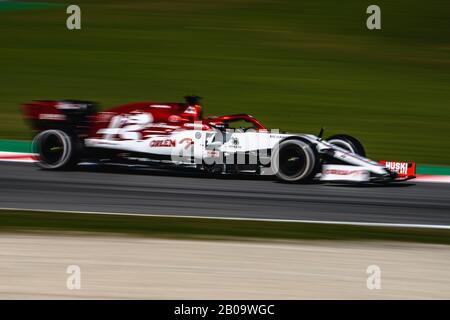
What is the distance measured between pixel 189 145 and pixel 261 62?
1036 cm

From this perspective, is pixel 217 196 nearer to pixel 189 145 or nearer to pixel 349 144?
pixel 189 145

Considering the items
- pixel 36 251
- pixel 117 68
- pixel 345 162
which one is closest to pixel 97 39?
pixel 117 68

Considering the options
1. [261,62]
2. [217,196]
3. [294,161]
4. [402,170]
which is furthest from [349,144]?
[261,62]

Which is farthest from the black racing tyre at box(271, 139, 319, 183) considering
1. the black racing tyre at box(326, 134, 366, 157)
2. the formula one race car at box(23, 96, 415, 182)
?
the black racing tyre at box(326, 134, 366, 157)

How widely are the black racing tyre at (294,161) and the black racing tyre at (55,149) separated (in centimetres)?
282

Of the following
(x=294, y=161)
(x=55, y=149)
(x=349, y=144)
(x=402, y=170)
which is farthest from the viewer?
(x=55, y=149)

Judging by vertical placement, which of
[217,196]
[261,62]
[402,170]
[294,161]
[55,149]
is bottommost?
[217,196]

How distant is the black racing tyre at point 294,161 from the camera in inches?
421

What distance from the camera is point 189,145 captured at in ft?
36.3

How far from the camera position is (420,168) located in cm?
1347

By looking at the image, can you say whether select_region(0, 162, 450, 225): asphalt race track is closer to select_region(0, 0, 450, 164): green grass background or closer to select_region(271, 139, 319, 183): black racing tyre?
select_region(271, 139, 319, 183): black racing tyre

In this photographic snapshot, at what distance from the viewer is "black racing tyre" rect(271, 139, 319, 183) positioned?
10.7 meters
